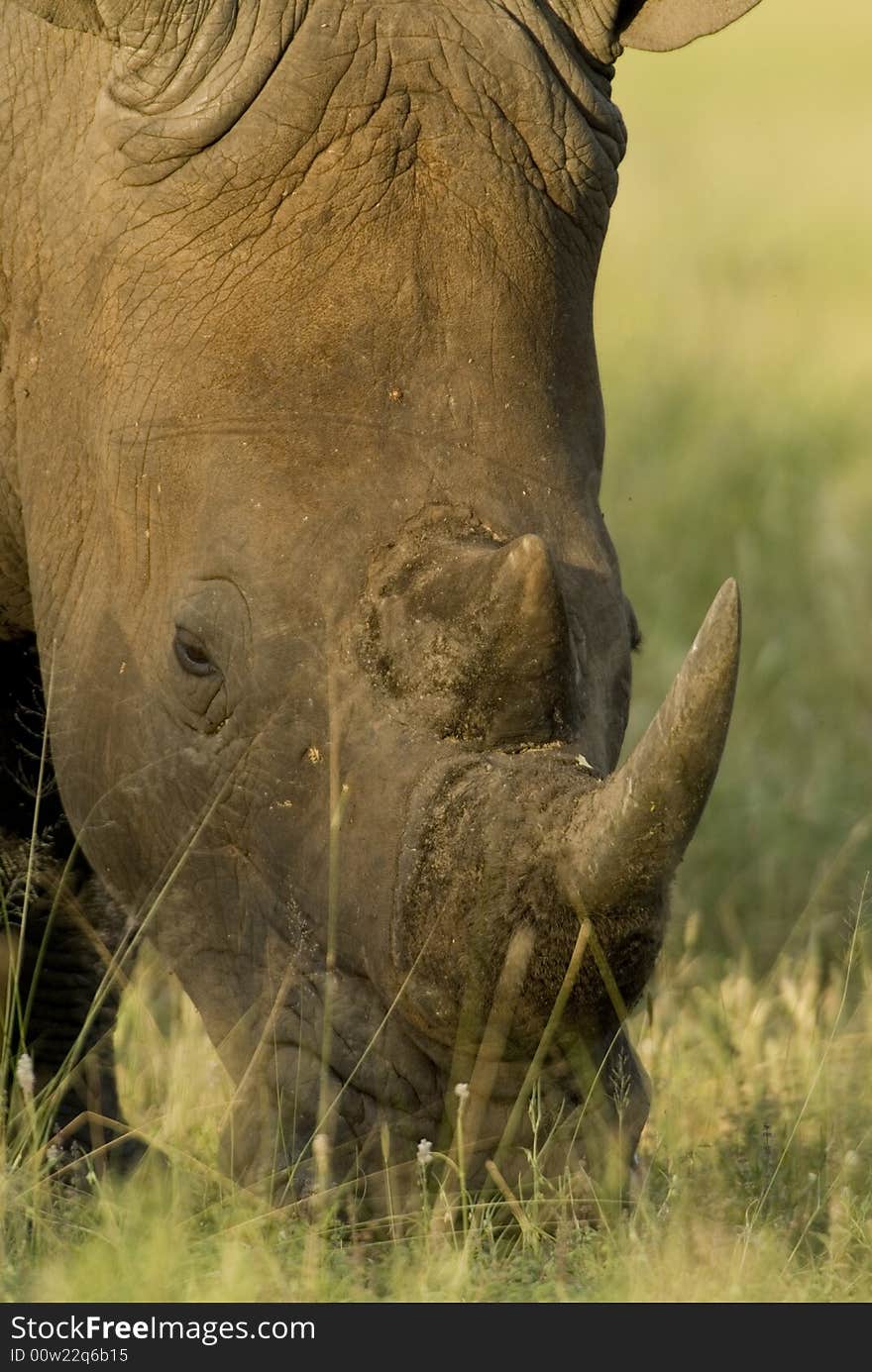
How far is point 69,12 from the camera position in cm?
428

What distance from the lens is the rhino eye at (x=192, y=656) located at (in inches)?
165

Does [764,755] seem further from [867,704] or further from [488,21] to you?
[488,21]

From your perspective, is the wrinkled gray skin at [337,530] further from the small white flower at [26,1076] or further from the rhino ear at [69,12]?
the small white flower at [26,1076]

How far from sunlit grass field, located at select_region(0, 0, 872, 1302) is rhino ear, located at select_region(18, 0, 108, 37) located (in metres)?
1.89

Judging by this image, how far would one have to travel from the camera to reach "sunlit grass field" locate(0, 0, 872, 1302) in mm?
3818

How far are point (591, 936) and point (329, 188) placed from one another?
1.35 meters

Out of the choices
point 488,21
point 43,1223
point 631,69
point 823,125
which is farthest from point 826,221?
point 43,1223

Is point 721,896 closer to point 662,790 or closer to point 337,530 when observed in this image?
point 337,530

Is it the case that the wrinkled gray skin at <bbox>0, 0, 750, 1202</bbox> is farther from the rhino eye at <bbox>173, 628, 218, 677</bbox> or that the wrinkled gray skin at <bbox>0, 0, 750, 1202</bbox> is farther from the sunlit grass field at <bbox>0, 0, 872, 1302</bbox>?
the sunlit grass field at <bbox>0, 0, 872, 1302</bbox>

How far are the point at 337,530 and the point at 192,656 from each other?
38cm

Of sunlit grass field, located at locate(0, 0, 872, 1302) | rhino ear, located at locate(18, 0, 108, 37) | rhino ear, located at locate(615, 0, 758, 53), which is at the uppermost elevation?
rhino ear, located at locate(615, 0, 758, 53)

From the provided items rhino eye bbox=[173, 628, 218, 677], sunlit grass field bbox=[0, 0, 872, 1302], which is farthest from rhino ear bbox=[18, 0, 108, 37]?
sunlit grass field bbox=[0, 0, 872, 1302]

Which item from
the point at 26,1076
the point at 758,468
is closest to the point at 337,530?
the point at 26,1076

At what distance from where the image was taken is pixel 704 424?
1141cm
